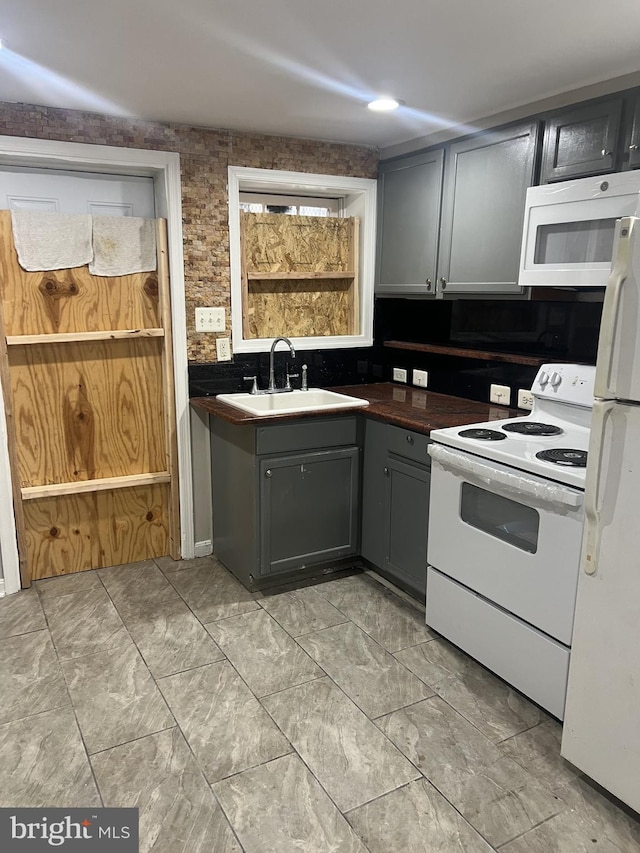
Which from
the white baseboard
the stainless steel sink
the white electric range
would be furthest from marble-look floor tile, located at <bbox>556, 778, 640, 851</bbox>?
the white baseboard

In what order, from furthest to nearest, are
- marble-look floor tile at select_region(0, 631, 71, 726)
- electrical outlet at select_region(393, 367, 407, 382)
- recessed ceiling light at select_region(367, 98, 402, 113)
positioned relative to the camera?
electrical outlet at select_region(393, 367, 407, 382)
recessed ceiling light at select_region(367, 98, 402, 113)
marble-look floor tile at select_region(0, 631, 71, 726)

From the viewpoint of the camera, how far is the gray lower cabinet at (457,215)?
2.67 m

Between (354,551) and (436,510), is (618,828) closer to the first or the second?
(436,510)

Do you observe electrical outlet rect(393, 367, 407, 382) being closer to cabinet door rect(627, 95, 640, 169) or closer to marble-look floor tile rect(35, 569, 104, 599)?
cabinet door rect(627, 95, 640, 169)

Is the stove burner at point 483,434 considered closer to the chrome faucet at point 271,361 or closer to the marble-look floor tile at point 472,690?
the marble-look floor tile at point 472,690

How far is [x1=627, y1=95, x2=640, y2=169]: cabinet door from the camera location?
85.6 inches

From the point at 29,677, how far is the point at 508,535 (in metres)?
1.87

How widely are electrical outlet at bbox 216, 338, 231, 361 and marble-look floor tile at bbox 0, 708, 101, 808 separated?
1782 mm

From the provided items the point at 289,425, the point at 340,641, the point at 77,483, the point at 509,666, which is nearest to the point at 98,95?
the point at 289,425

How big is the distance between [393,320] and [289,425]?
3.92 feet

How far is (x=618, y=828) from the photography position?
1.74 metres

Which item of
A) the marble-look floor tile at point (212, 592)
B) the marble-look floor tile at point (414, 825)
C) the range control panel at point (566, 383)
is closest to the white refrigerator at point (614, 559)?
the marble-look floor tile at point (414, 825)

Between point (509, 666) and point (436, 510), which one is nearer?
point (509, 666)

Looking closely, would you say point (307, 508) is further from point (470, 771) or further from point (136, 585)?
point (470, 771)
